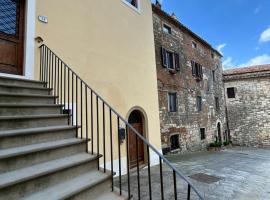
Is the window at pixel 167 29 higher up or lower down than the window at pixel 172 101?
higher up

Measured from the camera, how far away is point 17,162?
2066 millimetres

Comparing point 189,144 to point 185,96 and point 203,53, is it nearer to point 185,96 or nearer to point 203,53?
point 185,96

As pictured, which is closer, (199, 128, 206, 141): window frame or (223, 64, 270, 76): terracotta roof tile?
(199, 128, 206, 141): window frame

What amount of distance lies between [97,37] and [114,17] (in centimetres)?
113

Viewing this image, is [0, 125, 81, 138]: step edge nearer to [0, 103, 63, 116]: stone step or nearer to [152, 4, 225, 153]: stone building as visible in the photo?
[0, 103, 63, 116]: stone step

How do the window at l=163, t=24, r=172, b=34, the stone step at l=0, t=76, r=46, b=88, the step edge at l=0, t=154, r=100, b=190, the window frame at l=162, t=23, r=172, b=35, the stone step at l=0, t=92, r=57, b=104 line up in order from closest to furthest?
1. the step edge at l=0, t=154, r=100, b=190
2. the stone step at l=0, t=92, r=57, b=104
3. the stone step at l=0, t=76, r=46, b=88
4. the window frame at l=162, t=23, r=172, b=35
5. the window at l=163, t=24, r=172, b=34

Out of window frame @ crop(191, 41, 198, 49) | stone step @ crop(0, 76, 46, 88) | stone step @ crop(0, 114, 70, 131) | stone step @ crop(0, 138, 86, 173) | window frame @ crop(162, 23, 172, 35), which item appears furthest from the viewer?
window frame @ crop(191, 41, 198, 49)

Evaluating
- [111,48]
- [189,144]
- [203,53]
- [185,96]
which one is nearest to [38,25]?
[111,48]

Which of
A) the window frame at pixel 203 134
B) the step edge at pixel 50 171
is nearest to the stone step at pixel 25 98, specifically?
the step edge at pixel 50 171

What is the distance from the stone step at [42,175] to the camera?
1.77m

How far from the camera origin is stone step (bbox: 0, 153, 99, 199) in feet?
5.81

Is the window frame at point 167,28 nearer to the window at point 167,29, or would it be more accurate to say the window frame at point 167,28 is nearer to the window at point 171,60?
the window at point 167,29

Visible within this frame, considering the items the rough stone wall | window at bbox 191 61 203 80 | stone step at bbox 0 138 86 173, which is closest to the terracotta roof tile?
the rough stone wall

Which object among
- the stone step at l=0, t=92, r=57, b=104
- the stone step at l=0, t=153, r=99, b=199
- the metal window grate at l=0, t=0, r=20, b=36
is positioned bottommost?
the stone step at l=0, t=153, r=99, b=199
